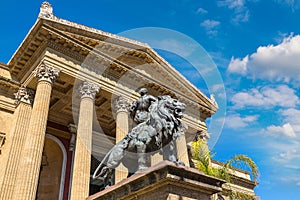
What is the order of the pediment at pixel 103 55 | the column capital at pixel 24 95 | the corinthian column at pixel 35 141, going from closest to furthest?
the corinthian column at pixel 35 141 < the pediment at pixel 103 55 < the column capital at pixel 24 95

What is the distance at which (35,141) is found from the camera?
13148mm

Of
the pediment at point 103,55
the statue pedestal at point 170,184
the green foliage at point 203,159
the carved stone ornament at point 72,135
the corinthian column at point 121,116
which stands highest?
the pediment at point 103,55

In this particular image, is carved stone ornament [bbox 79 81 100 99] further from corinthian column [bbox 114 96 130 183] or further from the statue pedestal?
the statue pedestal

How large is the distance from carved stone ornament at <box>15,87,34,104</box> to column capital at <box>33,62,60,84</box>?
156 cm

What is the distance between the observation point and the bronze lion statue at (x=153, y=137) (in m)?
5.83

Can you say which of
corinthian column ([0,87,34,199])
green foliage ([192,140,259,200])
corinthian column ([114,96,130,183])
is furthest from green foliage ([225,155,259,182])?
corinthian column ([0,87,34,199])

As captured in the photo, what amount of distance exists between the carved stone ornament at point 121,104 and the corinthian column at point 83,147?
5.49 feet

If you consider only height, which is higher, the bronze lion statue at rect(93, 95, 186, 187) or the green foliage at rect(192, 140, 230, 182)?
the green foliage at rect(192, 140, 230, 182)

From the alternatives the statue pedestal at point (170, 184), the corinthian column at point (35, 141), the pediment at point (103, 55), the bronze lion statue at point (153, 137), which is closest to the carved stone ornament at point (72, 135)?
the pediment at point (103, 55)

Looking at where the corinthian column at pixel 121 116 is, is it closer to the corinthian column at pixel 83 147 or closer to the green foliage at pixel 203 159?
the corinthian column at pixel 83 147

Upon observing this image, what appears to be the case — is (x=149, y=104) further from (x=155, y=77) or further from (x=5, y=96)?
(x=155, y=77)

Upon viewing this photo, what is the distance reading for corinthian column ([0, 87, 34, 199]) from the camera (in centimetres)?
1348

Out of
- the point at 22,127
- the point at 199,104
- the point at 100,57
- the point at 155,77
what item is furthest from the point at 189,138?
the point at 22,127

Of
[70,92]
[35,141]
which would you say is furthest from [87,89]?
[35,141]
